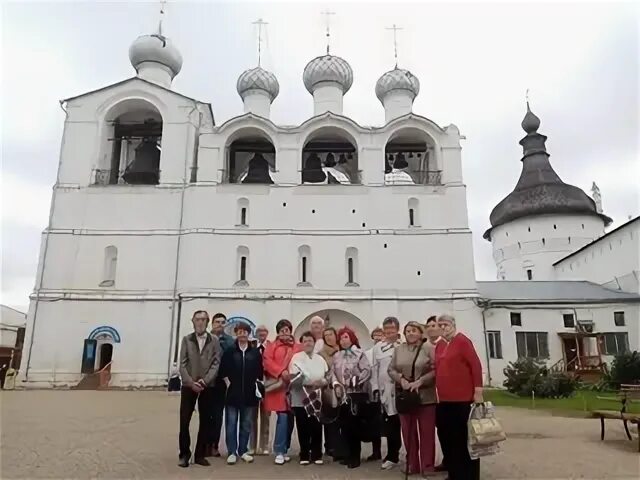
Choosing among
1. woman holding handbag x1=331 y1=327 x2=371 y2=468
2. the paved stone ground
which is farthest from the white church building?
woman holding handbag x1=331 y1=327 x2=371 y2=468

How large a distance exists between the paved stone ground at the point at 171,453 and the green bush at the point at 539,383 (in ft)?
19.0

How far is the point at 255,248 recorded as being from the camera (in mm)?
22266

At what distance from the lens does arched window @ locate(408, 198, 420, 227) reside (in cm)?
2281

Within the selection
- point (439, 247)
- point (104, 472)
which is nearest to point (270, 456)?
point (104, 472)

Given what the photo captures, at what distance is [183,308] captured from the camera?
21.2m

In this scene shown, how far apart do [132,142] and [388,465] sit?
23.5 m

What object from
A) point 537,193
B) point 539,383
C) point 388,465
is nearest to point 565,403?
point 539,383

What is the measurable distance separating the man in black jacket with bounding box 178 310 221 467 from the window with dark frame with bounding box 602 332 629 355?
69.5 ft

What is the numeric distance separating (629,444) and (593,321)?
17253 millimetres

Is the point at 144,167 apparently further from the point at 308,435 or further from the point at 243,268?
the point at 308,435

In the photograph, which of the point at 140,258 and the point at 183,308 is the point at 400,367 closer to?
the point at 183,308

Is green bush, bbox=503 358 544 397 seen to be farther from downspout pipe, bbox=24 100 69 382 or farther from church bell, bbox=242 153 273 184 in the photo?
downspout pipe, bbox=24 100 69 382

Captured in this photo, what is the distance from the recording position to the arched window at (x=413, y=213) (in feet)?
74.8

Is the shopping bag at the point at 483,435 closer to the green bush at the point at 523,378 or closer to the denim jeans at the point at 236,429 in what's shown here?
the denim jeans at the point at 236,429
